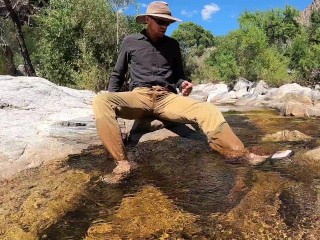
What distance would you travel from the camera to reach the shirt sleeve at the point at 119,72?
18.5 feet

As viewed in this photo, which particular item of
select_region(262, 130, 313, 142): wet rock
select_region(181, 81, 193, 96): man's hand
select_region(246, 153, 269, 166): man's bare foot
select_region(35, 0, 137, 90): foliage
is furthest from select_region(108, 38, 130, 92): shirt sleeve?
select_region(35, 0, 137, 90): foliage

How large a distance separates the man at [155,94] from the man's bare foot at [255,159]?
0.20 m

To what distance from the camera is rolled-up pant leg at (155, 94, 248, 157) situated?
4812 millimetres

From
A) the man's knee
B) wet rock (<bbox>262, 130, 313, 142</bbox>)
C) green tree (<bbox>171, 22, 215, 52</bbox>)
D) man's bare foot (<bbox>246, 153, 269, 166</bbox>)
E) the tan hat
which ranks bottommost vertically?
wet rock (<bbox>262, 130, 313, 142</bbox>)

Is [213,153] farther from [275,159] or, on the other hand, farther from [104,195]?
[104,195]

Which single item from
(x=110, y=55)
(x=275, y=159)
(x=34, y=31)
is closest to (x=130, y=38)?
(x=275, y=159)

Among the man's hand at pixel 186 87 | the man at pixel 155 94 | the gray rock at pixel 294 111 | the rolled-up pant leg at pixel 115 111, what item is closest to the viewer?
the rolled-up pant leg at pixel 115 111

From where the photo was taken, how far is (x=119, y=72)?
5.64 m

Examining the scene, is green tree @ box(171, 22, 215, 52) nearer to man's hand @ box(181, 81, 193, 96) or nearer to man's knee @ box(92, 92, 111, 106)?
man's hand @ box(181, 81, 193, 96)

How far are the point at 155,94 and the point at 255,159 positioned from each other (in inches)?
70.8

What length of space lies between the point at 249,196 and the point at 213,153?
165 centimetres

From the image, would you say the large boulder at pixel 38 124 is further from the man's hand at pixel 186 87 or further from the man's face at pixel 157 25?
the man's face at pixel 157 25

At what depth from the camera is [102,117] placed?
16.0 ft

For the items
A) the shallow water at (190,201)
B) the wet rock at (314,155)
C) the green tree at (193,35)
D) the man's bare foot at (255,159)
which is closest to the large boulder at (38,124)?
the shallow water at (190,201)
